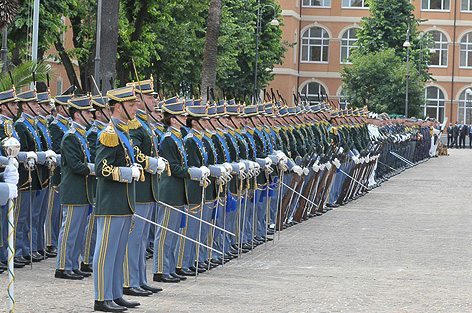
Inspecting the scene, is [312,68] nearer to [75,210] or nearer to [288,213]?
[288,213]

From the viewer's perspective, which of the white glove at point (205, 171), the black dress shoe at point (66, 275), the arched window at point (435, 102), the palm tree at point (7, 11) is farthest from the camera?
the arched window at point (435, 102)

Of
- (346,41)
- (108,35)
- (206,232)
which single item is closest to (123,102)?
(206,232)

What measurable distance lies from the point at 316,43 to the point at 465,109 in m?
12.5

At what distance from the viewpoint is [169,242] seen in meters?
15.9

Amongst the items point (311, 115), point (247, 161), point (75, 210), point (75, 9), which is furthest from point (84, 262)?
point (75, 9)

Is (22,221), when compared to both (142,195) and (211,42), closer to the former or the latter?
(142,195)

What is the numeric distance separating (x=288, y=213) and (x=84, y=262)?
28.3 ft

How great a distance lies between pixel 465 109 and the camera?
10256 cm

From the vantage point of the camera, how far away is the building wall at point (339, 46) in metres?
102

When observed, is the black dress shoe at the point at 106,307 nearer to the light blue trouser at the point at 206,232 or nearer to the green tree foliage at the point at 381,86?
the light blue trouser at the point at 206,232

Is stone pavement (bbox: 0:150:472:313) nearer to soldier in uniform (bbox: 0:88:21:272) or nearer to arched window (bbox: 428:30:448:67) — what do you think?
soldier in uniform (bbox: 0:88:21:272)

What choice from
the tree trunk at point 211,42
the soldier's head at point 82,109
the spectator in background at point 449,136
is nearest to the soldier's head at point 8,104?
A: the soldier's head at point 82,109

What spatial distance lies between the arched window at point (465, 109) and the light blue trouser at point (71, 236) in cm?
8762

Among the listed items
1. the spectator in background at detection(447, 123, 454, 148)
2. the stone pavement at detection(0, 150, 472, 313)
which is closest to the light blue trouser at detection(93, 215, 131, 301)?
the stone pavement at detection(0, 150, 472, 313)
